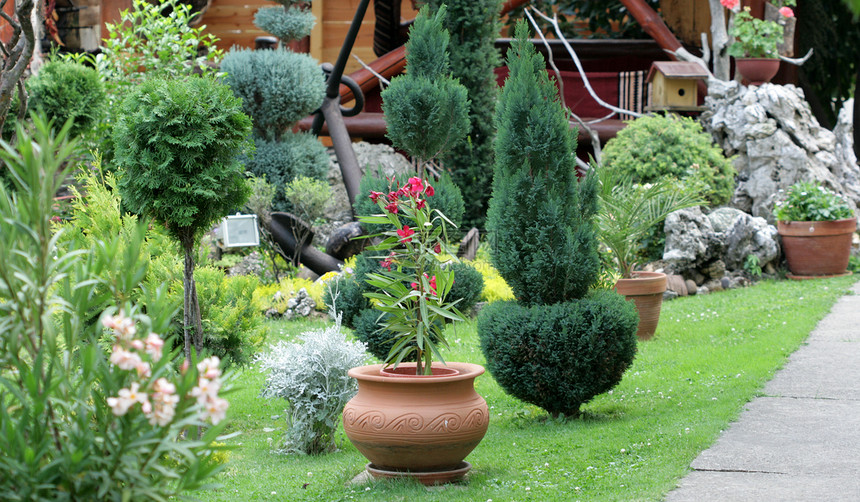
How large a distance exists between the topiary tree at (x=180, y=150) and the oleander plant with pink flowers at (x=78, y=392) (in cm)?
208

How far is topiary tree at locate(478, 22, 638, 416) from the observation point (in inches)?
192

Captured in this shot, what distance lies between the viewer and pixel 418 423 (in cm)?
395

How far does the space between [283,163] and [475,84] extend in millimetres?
2574

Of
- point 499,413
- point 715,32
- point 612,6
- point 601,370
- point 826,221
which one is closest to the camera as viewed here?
point 601,370

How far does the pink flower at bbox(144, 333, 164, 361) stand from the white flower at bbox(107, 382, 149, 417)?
9cm

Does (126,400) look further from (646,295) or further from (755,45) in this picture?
(755,45)

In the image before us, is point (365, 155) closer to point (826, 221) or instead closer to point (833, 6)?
point (826, 221)

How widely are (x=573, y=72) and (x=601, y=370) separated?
32.7 ft

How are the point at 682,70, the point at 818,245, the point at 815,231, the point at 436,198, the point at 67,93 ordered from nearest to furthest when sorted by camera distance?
the point at 436,198 → the point at 67,93 → the point at 815,231 → the point at 818,245 → the point at 682,70

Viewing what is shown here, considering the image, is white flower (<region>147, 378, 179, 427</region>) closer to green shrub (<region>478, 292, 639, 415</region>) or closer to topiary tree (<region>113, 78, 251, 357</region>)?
topiary tree (<region>113, 78, 251, 357</region>)

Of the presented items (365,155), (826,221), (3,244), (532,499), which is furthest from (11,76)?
(826,221)

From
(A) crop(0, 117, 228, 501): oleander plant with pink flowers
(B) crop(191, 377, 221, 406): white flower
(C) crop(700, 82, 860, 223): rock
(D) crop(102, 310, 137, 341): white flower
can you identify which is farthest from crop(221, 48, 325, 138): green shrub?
(B) crop(191, 377, 221, 406): white flower

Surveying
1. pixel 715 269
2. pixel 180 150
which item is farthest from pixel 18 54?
pixel 715 269

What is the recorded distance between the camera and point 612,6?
15.9 m
